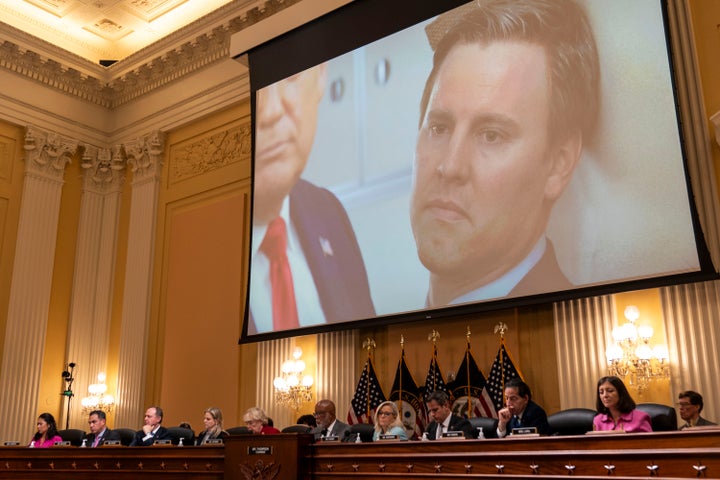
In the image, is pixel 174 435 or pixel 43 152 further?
pixel 43 152

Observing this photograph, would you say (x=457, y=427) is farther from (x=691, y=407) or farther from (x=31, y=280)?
(x=31, y=280)

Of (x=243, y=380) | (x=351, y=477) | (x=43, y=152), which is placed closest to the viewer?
(x=351, y=477)

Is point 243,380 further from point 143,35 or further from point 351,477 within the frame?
point 143,35

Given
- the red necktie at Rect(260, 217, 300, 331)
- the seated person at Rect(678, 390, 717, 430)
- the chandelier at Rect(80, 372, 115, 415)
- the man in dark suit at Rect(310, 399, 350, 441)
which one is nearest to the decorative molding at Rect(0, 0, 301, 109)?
the red necktie at Rect(260, 217, 300, 331)

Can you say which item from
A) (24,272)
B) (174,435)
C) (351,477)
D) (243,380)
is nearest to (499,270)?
(351,477)

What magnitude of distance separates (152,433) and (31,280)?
5.10 metres

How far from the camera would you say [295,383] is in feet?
29.5

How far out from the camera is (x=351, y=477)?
16.8 feet

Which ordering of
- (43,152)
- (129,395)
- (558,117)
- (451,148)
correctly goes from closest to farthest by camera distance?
(558,117) < (451,148) < (129,395) < (43,152)

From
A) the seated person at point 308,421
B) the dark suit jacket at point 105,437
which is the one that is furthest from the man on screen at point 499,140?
the dark suit jacket at point 105,437

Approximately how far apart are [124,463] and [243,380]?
343 centimetres

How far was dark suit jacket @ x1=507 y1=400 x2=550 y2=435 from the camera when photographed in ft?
17.2

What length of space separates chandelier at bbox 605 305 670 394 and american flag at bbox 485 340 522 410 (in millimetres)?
954

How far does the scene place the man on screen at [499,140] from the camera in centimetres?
695
